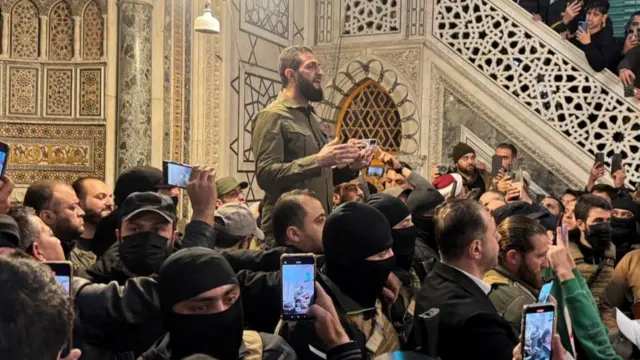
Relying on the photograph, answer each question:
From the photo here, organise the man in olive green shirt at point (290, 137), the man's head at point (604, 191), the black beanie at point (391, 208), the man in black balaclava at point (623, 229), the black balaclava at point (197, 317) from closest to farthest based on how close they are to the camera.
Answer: the black balaclava at point (197, 317) → the black beanie at point (391, 208) → the man in olive green shirt at point (290, 137) → the man in black balaclava at point (623, 229) → the man's head at point (604, 191)

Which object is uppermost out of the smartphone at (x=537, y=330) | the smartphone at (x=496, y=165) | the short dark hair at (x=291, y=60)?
the short dark hair at (x=291, y=60)

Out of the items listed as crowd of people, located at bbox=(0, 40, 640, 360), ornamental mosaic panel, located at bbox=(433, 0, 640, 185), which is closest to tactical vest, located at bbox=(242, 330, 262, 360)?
crowd of people, located at bbox=(0, 40, 640, 360)

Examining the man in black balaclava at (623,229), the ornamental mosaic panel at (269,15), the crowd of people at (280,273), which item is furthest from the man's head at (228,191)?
the ornamental mosaic panel at (269,15)

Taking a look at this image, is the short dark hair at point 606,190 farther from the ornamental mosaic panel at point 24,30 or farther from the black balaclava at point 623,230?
the ornamental mosaic panel at point 24,30

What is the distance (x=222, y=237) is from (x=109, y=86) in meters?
4.40

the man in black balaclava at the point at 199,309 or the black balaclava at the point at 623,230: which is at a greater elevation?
the man in black balaclava at the point at 199,309

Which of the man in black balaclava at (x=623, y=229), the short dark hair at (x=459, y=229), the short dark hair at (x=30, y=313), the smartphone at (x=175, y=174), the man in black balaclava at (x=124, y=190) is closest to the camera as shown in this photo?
the short dark hair at (x=30, y=313)

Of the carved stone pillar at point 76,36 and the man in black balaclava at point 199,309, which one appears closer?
the man in black balaclava at point 199,309

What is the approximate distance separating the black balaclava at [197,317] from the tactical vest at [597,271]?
9.68 ft

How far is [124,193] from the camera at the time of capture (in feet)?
12.7

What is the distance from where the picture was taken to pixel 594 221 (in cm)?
497

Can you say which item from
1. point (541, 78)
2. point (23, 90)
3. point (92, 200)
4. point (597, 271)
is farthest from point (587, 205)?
point (23, 90)

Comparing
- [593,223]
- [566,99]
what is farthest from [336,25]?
[593,223]

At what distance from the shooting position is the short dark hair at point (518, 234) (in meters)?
3.24
